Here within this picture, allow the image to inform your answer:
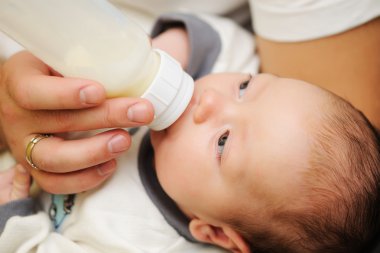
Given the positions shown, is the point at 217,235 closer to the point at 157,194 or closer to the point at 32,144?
the point at 157,194

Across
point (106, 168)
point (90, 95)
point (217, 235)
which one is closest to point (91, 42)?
point (90, 95)

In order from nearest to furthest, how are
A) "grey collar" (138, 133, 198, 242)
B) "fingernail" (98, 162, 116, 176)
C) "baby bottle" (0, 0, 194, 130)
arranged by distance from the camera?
"baby bottle" (0, 0, 194, 130) < "fingernail" (98, 162, 116, 176) < "grey collar" (138, 133, 198, 242)

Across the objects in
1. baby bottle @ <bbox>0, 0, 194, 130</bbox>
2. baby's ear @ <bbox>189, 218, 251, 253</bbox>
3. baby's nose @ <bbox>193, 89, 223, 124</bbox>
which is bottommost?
baby's ear @ <bbox>189, 218, 251, 253</bbox>

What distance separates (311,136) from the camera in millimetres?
749

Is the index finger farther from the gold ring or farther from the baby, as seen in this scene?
the baby

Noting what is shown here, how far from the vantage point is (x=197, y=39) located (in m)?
1.09

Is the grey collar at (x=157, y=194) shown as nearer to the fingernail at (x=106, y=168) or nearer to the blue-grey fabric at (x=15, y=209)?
the fingernail at (x=106, y=168)

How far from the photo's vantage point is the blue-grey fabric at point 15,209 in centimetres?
85

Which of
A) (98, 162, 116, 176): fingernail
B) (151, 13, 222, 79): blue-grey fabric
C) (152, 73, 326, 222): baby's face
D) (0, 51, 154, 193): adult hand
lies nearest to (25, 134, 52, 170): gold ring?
(0, 51, 154, 193): adult hand

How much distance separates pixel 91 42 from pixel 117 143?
0.61ft

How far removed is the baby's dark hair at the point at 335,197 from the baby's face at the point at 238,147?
3 centimetres

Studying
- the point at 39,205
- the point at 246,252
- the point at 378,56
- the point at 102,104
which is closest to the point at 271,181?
the point at 246,252

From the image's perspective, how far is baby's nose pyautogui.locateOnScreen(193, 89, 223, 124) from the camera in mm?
790

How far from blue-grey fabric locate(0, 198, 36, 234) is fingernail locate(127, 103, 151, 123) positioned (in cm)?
40
